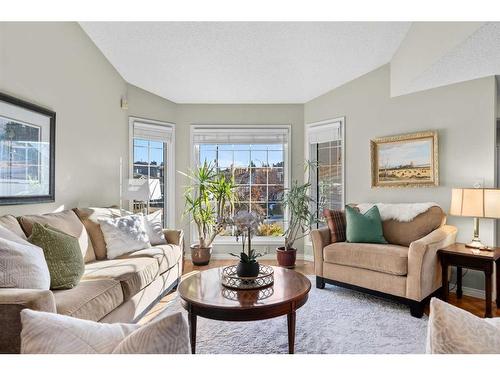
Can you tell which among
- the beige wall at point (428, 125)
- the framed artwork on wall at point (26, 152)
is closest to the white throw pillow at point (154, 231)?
the framed artwork on wall at point (26, 152)

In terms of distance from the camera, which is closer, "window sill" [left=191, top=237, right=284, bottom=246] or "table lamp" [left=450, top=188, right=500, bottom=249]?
"table lamp" [left=450, top=188, right=500, bottom=249]

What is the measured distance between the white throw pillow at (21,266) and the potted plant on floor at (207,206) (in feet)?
8.49

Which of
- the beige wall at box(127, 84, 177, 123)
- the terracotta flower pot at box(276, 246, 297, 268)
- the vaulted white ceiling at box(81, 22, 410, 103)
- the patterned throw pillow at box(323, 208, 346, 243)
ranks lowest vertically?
the terracotta flower pot at box(276, 246, 297, 268)

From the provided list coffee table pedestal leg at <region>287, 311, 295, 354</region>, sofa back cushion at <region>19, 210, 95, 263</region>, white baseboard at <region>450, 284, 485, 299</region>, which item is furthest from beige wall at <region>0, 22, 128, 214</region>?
white baseboard at <region>450, 284, 485, 299</region>

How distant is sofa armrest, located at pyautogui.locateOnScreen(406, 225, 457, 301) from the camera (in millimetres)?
2607

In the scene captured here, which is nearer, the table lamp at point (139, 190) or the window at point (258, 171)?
the table lamp at point (139, 190)

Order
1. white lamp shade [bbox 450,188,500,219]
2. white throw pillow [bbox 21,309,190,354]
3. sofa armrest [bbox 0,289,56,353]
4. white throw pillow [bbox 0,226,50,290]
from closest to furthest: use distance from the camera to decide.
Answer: white throw pillow [bbox 21,309,190,354] → sofa armrest [bbox 0,289,56,353] → white throw pillow [bbox 0,226,50,290] → white lamp shade [bbox 450,188,500,219]

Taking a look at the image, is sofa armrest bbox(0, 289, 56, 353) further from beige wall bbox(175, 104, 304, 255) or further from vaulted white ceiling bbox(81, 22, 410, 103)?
beige wall bbox(175, 104, 304, 255)

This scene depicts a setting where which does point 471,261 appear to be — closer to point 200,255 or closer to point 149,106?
point 200,255

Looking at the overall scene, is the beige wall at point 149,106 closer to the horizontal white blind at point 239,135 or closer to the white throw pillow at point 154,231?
A: the horizontal white blind at point 239,135

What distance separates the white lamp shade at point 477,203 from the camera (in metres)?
2.67

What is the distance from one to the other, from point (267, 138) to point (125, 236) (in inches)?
107

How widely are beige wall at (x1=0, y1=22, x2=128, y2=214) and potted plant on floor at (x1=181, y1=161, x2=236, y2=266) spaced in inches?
42.9
